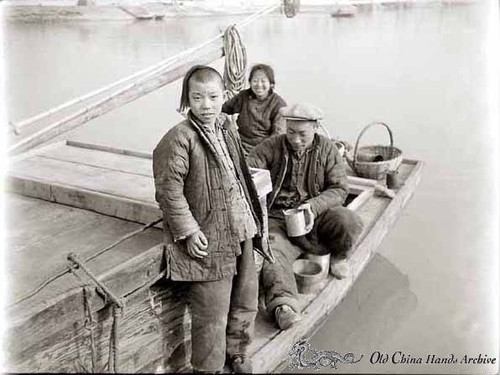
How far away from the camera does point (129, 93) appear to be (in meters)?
3.05

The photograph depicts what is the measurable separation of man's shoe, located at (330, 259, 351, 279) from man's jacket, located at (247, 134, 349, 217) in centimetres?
28

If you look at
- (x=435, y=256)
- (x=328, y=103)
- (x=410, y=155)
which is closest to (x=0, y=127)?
(x=435, y=256)

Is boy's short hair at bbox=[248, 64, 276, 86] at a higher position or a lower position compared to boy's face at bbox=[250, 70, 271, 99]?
higher

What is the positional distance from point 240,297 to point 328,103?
577cm

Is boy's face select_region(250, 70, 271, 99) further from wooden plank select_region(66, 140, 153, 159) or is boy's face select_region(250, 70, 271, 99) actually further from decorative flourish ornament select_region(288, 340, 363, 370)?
decorative flourish ornament select_region(288, 340, 363, 370)

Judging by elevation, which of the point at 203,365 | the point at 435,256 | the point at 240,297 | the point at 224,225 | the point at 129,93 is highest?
the point at 129,93

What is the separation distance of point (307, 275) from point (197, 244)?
35.4 inches

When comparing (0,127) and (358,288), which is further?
(358,288)

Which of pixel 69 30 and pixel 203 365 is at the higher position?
pixel 69 30

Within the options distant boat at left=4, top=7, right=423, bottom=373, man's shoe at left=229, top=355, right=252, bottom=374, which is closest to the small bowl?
distant boat at left=4, top=7, right=423, bottom=373

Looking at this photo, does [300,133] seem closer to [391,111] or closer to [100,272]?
[100,272]

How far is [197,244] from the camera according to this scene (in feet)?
7.04

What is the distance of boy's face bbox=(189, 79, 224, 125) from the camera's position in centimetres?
207

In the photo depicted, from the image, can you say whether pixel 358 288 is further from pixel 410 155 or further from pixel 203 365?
pixel 410 155
